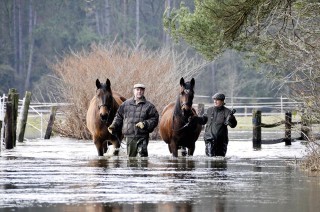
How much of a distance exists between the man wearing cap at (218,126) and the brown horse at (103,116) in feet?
6.87

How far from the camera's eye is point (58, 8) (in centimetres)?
9144

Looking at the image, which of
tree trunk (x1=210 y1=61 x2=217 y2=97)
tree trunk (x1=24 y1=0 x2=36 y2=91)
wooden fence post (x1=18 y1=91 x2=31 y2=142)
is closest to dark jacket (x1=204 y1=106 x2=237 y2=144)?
wooden fence post (x1=18 y1=91 x2=31 y2=142)

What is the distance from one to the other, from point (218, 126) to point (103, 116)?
2.61m

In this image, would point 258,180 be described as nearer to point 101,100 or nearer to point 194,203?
point 194,203

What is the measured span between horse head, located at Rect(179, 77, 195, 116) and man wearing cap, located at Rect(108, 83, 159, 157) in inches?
32.5

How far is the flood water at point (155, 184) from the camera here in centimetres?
1416

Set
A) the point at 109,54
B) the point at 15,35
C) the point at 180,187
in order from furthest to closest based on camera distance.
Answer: the point at 15,35, the point at 109,54, the point at 180,187

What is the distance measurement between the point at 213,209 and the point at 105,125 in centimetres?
1236

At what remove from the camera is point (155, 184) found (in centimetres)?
1722

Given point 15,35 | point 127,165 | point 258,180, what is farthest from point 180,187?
point 15,35

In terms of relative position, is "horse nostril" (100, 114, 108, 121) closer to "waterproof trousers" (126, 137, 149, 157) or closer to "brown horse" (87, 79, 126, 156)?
"brown horse" (87, 79, 126, 156)

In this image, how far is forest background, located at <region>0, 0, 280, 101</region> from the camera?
8350 cm

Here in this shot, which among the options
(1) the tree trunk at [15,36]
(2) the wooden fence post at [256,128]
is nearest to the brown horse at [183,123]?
(2) the wooden fence post at [256,128]

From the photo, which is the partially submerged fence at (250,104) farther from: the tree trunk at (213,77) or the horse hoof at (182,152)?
the horse hoof at (182,152)
